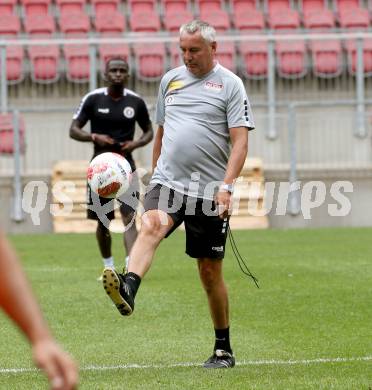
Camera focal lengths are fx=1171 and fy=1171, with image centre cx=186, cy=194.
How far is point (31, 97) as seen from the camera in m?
22.1

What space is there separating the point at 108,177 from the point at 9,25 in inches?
572

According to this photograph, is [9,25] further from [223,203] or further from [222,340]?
[223,203]

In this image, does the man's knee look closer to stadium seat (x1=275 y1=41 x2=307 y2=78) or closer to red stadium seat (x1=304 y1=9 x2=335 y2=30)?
stadium seat (x1=275 y1=41 x2=307 y2=78)

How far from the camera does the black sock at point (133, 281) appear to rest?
22.5 ft

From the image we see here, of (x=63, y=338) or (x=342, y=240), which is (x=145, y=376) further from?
(x=342, y=240)

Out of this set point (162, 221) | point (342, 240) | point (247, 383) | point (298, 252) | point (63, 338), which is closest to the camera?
point (247, 383)

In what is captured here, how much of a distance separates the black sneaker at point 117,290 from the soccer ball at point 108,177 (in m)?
2.51

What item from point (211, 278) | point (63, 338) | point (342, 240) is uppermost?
point (211, 278)

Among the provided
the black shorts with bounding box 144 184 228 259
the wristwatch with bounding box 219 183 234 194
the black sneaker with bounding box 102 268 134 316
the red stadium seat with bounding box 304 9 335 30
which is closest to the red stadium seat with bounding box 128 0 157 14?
the red stadium seat with bounding box 304 9 335 30

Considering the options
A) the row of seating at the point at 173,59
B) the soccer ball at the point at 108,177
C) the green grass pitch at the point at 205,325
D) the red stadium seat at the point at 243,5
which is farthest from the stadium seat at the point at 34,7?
the soccer ball at the point at 108,177

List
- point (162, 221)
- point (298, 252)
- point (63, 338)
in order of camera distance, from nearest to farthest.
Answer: point (162, 221)
point (63, 338)
point (298, 252)

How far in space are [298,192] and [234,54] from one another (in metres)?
2.95

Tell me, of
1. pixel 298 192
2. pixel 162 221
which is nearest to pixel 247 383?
pixel 162 221

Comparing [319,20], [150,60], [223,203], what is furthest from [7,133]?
[223,203]
